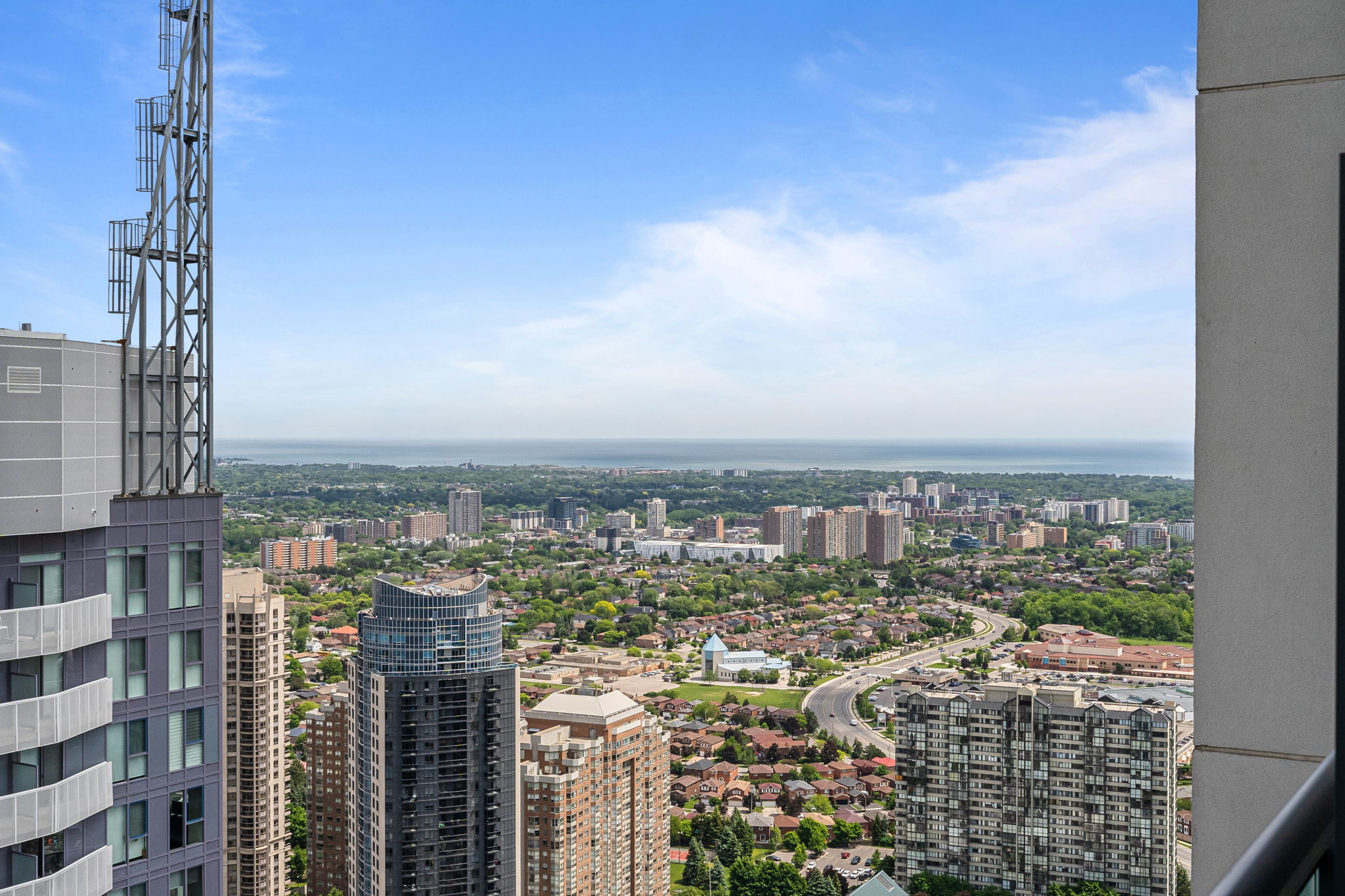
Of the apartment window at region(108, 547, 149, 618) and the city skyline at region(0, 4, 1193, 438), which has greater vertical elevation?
the city skyline at region(0, 4, 1193, 438)

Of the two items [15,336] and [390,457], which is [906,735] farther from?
[390,457]

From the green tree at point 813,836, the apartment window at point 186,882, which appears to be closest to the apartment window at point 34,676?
the apartment window at point 186,882

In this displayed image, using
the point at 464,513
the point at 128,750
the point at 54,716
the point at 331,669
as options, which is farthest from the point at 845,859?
the point at 464,513

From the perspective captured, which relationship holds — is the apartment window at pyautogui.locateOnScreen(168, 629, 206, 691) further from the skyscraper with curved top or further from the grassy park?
the grassy park

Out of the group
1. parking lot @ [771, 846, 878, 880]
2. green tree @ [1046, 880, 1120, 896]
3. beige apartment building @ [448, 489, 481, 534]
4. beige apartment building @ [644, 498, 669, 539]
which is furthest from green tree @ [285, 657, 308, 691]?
beige apartment building @ [644, 498, 669, 539]

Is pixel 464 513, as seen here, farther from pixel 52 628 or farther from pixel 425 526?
pixel 52 628

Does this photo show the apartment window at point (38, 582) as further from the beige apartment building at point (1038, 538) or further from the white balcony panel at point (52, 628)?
the beige apartment building at point (1038, 538)

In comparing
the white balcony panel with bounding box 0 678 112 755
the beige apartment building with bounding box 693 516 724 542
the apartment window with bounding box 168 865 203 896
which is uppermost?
the white balcony panel with bounding box 0 678 112 755
